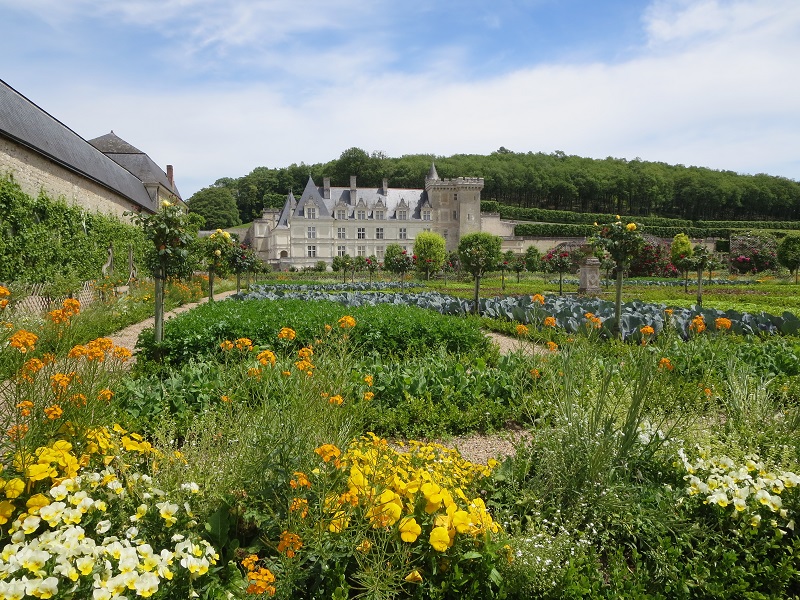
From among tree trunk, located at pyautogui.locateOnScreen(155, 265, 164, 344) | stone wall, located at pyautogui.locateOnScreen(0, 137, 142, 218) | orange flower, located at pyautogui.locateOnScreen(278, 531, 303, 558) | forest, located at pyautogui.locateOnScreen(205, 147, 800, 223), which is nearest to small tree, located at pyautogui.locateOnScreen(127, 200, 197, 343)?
tree trunk, located at pyautogui.locateOnScreen(155, 265, 164, 344)

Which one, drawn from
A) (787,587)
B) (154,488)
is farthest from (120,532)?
(787,587)

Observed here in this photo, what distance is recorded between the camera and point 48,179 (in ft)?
52.1

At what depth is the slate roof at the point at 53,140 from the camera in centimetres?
1410

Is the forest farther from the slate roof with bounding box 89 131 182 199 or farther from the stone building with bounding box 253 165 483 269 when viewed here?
the slate roof with bounding box 89 131 182 199

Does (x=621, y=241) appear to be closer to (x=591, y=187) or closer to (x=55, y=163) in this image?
(x=55, y=163)

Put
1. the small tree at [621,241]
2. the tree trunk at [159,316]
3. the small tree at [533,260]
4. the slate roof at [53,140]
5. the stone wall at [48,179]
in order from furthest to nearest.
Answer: the small tree at [533,260] → the slate roof at [53,140] → the stone wall at [48,179] → the small tree at [621,241] → the tree trunk at [159,316]

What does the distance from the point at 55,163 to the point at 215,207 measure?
175 feet

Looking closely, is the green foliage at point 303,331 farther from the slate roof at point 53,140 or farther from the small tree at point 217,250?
the slate roof at point 53,140

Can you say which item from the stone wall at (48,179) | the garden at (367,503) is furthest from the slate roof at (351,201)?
the garden at (367,503)

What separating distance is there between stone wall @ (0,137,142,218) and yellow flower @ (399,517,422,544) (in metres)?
14.7

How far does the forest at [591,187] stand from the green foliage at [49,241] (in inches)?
2059

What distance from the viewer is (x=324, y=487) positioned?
224 cm

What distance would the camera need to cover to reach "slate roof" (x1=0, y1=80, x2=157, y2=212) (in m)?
14.1

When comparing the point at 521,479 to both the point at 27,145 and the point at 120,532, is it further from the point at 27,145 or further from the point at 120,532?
the point at 27,145
